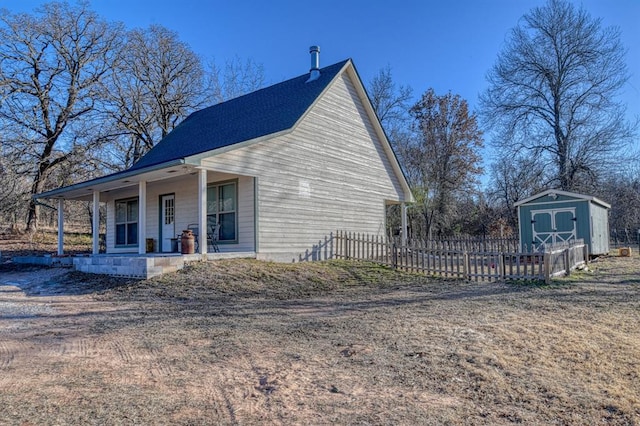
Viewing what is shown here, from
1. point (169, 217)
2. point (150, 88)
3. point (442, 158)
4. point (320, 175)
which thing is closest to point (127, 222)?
point (169, 217)

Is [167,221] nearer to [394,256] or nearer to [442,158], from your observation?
[394,256]

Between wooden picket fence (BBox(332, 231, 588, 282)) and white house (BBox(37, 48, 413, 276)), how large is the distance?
6.76ft

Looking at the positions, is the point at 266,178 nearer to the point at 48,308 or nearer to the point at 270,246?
the point at 270,246

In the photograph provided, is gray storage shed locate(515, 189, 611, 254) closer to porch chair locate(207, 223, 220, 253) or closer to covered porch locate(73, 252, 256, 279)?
porch chair locate(207, 223, 220, 253)

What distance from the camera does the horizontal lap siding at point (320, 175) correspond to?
40.0ft

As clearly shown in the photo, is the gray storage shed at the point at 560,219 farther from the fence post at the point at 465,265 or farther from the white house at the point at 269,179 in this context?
the fence post at the point at 465,265

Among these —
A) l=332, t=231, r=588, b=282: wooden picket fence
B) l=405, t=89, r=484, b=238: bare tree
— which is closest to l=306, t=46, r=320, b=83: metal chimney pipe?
l=332, t=231, r=588, b=282: wooden picket fence

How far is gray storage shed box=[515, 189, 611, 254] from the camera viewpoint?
1622 centimetres

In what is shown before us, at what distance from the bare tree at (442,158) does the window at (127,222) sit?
20.0 metres

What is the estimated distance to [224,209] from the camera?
42.0 feet

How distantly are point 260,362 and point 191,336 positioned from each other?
57.9 inches

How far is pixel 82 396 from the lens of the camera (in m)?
3.38

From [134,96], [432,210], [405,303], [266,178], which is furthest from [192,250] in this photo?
[432,210]

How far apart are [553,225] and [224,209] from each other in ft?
41.4
